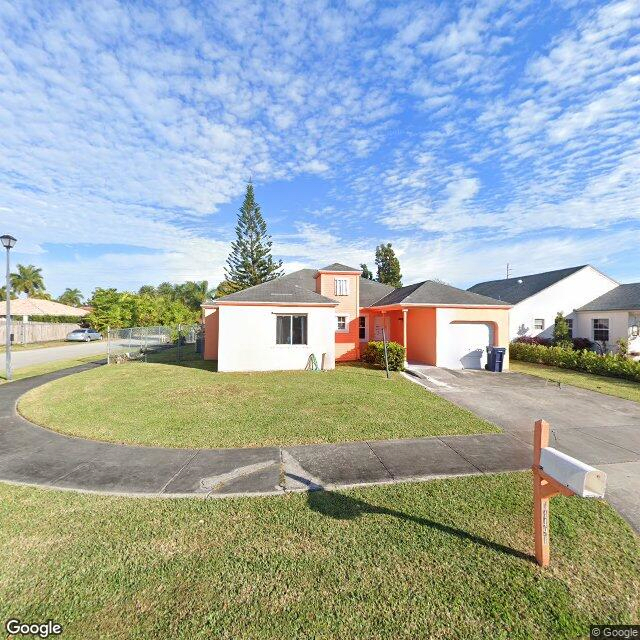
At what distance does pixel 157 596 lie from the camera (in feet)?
9.15

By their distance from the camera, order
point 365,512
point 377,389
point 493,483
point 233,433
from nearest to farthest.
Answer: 1. point 365,512
2. point 493,483
3. point 233,433
4. point 377,389

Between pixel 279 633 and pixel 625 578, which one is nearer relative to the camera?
pixel 279 633

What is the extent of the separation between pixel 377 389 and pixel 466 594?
7.85 m

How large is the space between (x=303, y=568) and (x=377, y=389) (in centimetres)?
783

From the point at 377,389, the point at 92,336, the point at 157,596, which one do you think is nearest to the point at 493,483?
the point at 157,596

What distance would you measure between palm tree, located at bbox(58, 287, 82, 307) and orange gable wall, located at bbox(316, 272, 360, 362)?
66914 millimetres

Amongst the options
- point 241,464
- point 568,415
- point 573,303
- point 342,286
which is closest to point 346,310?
point 342,286

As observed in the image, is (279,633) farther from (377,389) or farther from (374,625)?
(377,389)

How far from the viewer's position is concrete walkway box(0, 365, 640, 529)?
4641 millimetres

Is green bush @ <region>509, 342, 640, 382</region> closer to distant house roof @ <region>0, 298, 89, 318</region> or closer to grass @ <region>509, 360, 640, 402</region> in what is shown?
grass @ <region>509, 360, 640, 402</region>

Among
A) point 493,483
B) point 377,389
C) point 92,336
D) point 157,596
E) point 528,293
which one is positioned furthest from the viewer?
point 92,336

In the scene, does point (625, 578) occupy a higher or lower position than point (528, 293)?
lower

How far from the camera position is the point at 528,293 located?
70.7ft

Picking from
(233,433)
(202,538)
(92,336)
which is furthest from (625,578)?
(92,336)
